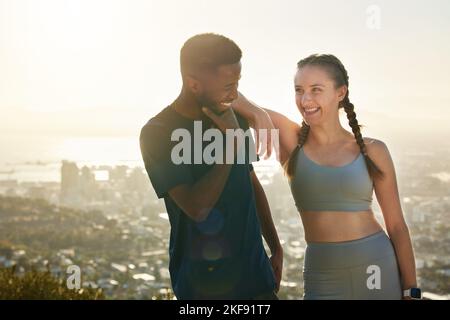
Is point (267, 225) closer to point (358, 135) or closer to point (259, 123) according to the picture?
point (259, 123)

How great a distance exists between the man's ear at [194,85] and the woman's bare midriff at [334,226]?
844mm

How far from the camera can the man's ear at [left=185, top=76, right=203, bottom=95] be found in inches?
93.1

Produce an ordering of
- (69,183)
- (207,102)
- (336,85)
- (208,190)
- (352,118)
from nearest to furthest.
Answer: (208,190), (207,102), (336,85), (352,118), (69,183)

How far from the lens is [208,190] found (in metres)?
2.25

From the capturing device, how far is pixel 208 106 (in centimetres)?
238

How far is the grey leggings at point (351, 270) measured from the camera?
2732 mm

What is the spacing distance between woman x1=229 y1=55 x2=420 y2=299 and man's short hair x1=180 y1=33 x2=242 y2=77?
0.48 meters

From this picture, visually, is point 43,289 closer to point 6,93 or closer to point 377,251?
point 377,251

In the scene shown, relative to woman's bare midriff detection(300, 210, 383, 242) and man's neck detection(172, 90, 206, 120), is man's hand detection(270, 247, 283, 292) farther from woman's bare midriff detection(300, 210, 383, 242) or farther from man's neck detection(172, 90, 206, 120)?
man's neck detection(172, 90, 206, 120)

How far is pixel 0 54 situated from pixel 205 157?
24060mm

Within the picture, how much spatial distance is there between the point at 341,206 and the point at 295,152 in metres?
0.35

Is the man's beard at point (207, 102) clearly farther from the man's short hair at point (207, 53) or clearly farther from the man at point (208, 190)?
the man's short hair at point (207, 53)

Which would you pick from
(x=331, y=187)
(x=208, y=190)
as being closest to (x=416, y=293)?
(x=331, y=187)
